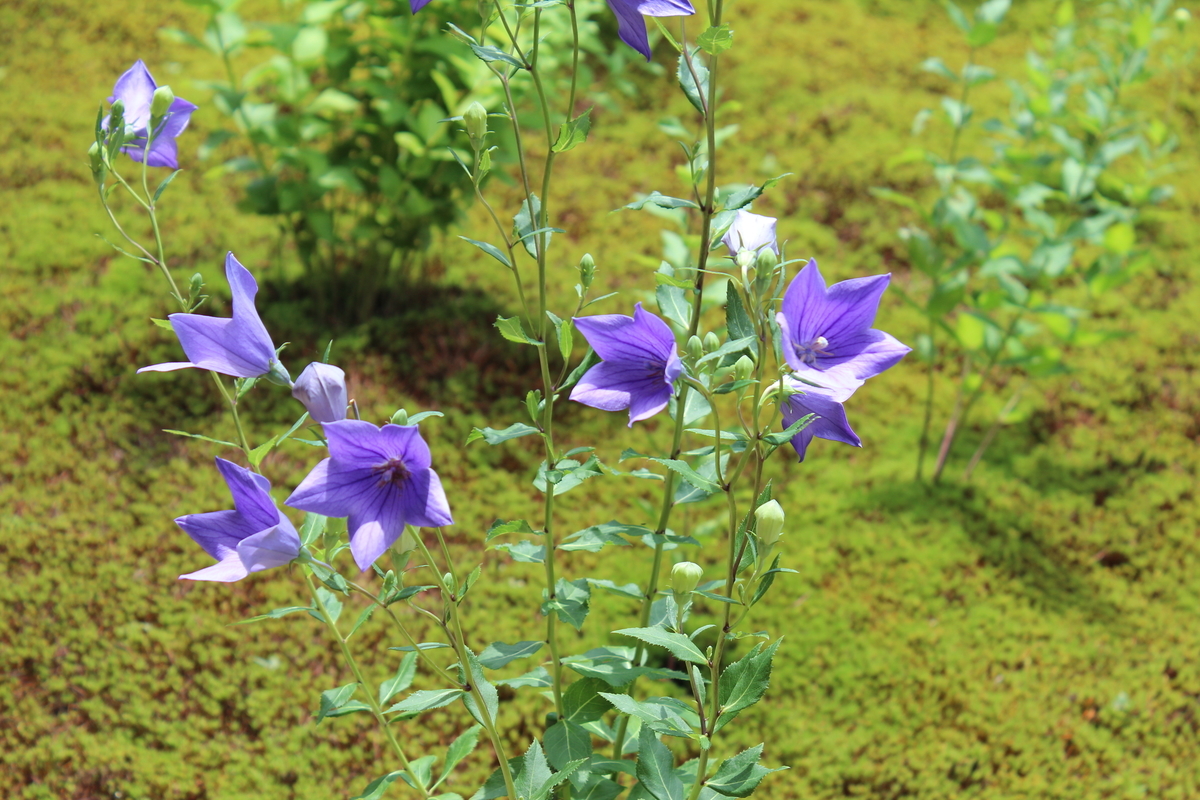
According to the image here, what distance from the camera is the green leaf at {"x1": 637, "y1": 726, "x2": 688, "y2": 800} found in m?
1.38

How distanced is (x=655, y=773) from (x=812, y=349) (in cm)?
67

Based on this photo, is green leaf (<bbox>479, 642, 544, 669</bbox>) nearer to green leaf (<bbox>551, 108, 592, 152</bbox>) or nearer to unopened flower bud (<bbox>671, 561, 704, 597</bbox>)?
unopened flower bud (<bbox>671, 561, 704, 597</bbox>)

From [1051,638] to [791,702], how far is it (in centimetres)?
94

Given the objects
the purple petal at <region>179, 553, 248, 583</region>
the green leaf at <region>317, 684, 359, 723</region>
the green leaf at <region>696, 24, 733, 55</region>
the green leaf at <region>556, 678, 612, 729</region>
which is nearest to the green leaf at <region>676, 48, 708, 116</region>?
the green leaf at <region>696, 24, 733, 55</region>

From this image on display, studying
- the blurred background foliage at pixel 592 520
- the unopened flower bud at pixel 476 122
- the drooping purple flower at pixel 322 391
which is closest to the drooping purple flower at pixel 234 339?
the drooping purple flower at pixel 322 391

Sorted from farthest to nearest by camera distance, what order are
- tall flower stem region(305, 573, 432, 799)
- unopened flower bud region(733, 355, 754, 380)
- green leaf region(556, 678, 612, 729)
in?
green leaf region(556, 678, 612, 729)
tall flower stem region(305, 573, 432, 799)
unopened flower bud region(733, 355, 754, 380)

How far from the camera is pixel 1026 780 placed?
263 centimetres

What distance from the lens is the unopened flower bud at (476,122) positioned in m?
1.30

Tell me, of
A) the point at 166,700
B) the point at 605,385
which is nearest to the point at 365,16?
the point at 166,700

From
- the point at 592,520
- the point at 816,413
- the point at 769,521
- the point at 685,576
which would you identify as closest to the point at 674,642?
the point at 685,576

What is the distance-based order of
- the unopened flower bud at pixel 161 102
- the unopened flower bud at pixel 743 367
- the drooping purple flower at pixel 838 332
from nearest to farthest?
1. the drooping purple flower at pixel 838 332
2. the unopened flower bud at pixel 743 367
3. the unopened flower bud at pixel 161 102

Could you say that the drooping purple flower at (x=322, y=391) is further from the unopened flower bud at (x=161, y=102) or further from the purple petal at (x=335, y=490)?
the unopened flower bud at (x=161, y=102)

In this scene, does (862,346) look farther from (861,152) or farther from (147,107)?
(861,152)

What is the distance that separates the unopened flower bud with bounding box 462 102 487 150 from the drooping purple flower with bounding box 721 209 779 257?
380mm
